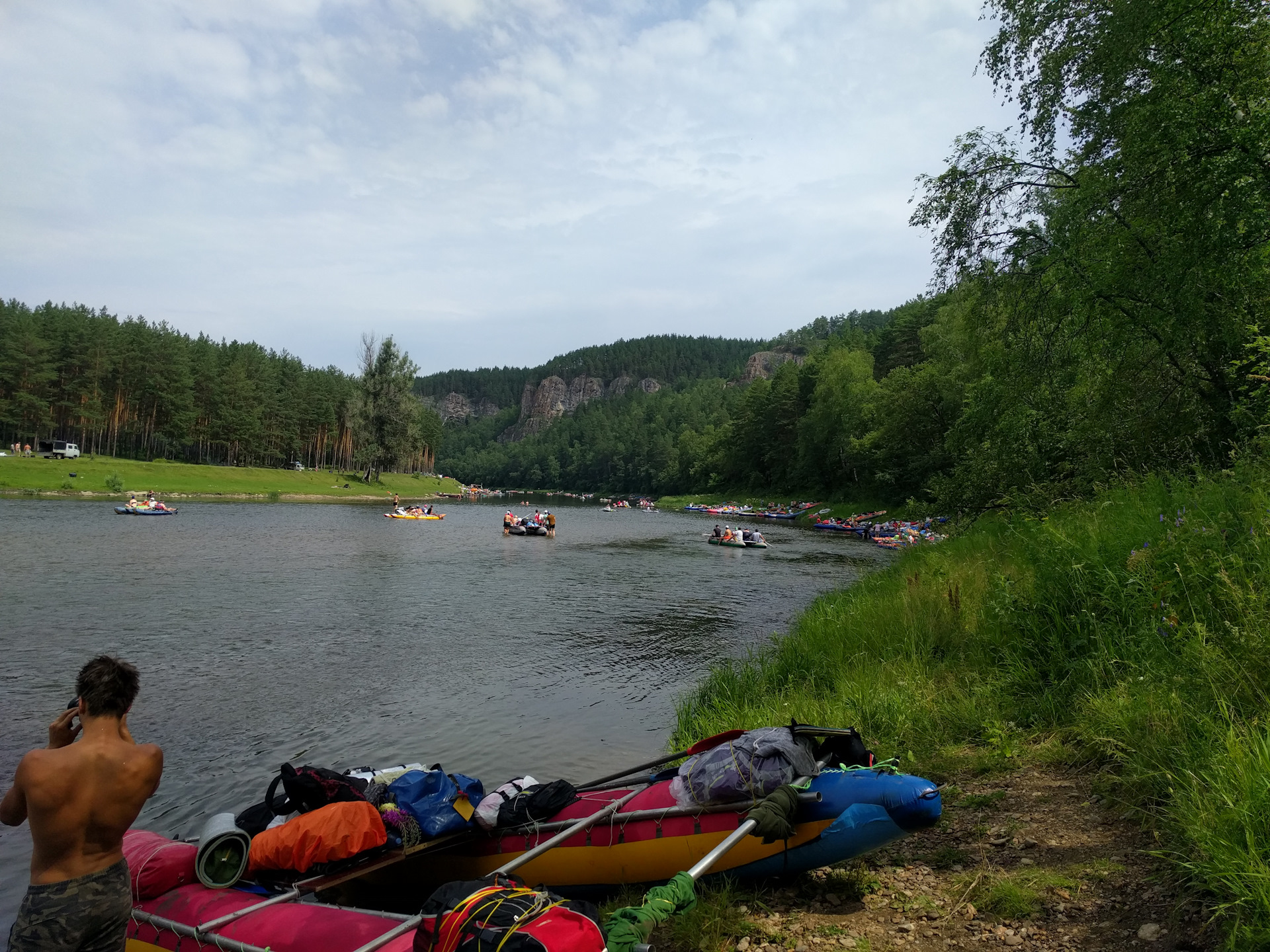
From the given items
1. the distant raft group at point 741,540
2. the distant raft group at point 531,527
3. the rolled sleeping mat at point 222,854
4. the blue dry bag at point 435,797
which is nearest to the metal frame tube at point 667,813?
the blue dry bag at point 435,797

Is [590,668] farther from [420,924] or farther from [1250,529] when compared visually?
[1250,529]

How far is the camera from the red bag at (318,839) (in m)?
5.68

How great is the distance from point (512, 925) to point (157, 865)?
3.37 meters

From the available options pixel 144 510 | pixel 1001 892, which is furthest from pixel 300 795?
pixel 144 510

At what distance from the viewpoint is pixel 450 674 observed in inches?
526

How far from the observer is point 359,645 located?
1540cm

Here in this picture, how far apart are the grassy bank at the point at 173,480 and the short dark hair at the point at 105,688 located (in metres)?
60.4

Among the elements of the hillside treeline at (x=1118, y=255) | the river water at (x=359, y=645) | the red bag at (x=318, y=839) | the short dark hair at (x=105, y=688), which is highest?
the hillside treeline at (x=1118, y=255)

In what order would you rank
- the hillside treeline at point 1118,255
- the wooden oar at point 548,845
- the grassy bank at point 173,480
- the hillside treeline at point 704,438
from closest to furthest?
the wooden oar at point 548,845, the hillside treeline at point 1118,255, the grassy bank at point 173,480, the hillside treeline at point 704,438

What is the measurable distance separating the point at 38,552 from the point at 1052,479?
3135 cm

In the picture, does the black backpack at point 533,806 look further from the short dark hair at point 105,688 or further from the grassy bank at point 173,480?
the grassy bank at point 173,480

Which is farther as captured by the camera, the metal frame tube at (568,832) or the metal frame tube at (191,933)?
the metal frame tube at (568,832)

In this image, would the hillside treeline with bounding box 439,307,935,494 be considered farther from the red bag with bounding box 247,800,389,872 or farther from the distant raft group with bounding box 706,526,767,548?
the red bag with bounding box 247,800,389,872

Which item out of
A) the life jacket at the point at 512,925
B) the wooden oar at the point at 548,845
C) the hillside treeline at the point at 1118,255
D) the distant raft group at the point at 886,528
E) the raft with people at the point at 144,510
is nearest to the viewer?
A: the life jacket at the point at 512,925
